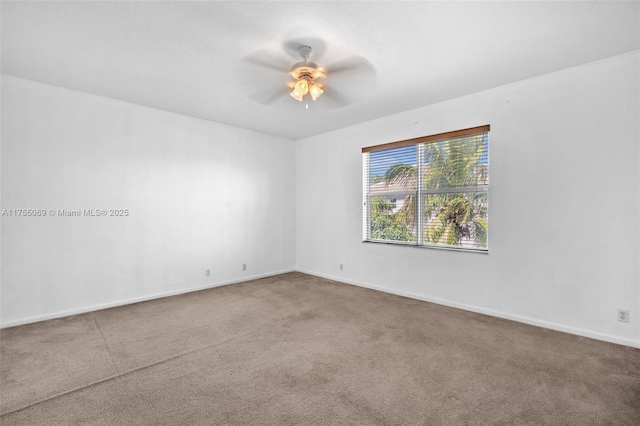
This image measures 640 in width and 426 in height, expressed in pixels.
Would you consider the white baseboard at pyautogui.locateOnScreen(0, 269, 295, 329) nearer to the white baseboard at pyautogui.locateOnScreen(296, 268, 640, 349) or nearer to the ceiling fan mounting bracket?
the white baseboard at pyautogui.locateOnScreen(296, 268, 640, 349)

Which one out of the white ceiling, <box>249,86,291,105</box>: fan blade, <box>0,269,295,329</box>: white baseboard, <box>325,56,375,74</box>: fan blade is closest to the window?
the white ceiling

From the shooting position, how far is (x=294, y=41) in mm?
2424

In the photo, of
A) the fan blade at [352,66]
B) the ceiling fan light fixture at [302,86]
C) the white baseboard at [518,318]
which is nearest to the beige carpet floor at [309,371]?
the white baseboard at [518,318]

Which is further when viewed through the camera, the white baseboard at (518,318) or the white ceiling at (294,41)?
the white baseboard at (518,318)

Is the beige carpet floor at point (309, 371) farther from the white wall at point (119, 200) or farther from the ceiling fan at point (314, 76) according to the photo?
the ceiling fan at point (314, 76)

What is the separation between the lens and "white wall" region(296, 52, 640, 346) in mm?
2713

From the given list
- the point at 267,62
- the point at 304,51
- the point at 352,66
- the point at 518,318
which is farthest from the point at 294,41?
the point at 518,318

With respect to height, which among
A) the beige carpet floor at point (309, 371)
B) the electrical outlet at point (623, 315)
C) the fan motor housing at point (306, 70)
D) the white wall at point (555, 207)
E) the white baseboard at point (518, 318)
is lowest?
the beige carpet floor at point (309, 371)

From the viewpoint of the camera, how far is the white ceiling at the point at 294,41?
6.83ft

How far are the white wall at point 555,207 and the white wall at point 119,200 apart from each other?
284 cm

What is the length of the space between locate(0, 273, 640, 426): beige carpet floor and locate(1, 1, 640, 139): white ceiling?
2630 mm

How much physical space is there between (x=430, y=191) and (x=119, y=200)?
13.5 feet

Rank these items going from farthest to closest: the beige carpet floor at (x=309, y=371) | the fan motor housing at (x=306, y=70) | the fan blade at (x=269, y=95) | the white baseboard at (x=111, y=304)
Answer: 1. the fan blade at (x=269, y=95)
2. the white baseboard at (x=111, y=304)
3. the fan motor housing at (x=306, y=70)
4. the beige carpet floor at (x=309, y=371)

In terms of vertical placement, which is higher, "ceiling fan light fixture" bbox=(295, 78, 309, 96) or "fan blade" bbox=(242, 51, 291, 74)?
"fan blade" bbox=(242, 51, 291, 74)
